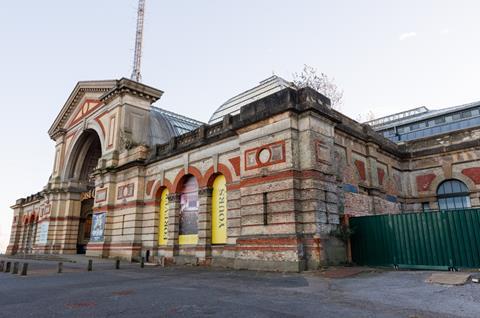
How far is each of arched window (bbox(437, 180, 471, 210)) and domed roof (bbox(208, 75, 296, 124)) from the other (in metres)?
12.1

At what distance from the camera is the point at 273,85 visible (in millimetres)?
26203

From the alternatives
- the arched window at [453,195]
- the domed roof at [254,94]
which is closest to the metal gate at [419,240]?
the arched window at [453,195]

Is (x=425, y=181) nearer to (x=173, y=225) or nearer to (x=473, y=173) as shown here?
(x=473, y=173)

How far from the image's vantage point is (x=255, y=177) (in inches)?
539

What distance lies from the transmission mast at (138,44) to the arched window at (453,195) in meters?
34.5

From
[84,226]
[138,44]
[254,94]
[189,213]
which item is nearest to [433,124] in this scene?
[254,94]

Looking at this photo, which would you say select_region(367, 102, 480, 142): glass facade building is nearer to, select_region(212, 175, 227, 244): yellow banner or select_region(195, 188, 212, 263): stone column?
select_region(212, 175, 227, 244): yellow banner

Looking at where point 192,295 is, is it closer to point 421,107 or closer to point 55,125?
point 55,125

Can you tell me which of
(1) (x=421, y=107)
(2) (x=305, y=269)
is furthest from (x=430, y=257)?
(1) (x=421, y=107)

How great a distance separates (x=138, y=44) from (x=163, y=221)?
30345 millimetres

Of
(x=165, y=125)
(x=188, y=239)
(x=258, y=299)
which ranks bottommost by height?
(x=258, y=299)

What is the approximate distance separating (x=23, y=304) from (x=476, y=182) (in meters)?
21.9

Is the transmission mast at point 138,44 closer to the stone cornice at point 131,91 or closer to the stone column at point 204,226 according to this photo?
the stone cornice at point 131,91

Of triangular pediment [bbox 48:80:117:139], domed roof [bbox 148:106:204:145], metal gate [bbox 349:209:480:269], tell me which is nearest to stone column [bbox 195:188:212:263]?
metal gate [bbox 349:209:480:269]
